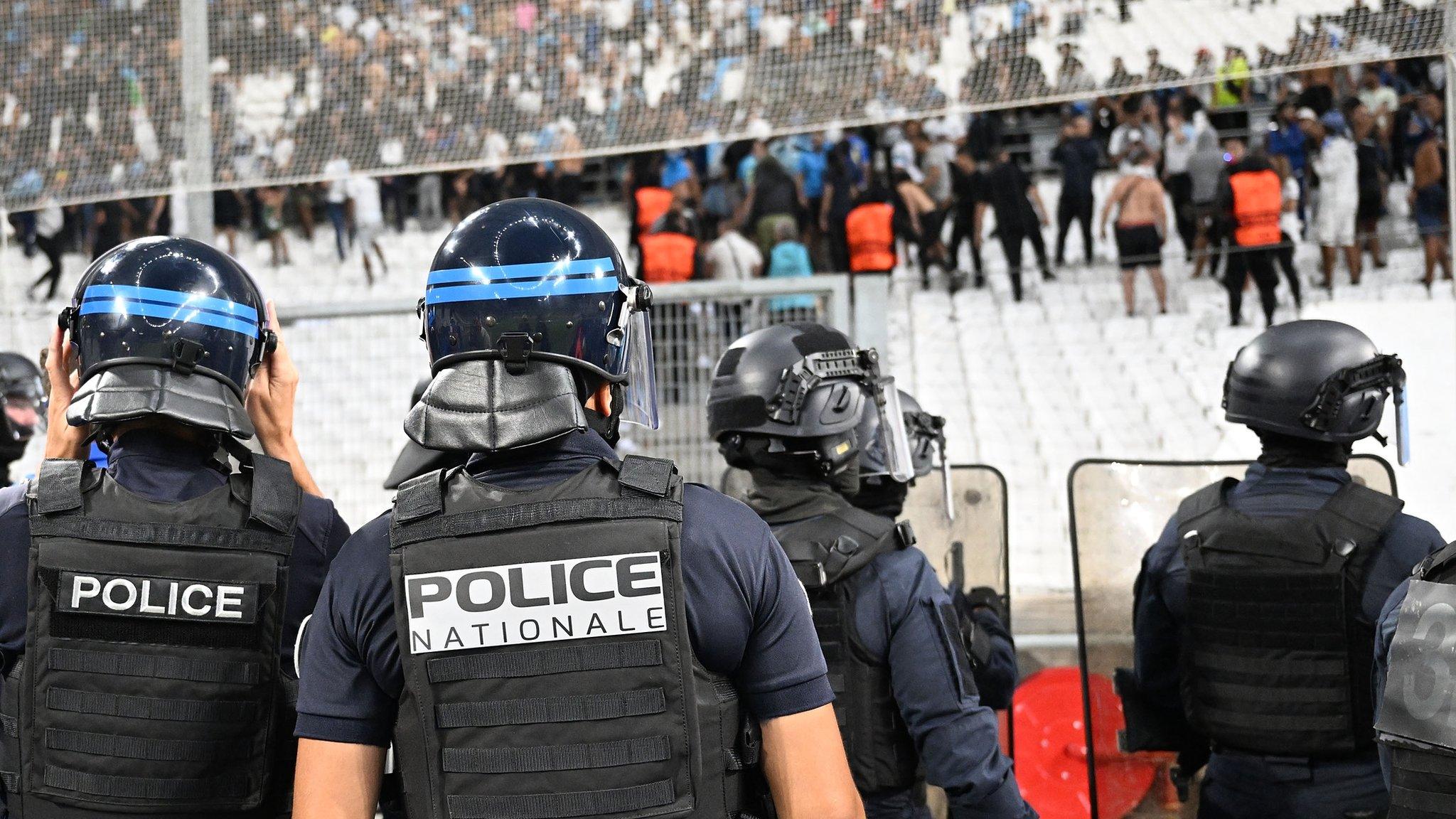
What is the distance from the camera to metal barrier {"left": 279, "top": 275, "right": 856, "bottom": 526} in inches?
217

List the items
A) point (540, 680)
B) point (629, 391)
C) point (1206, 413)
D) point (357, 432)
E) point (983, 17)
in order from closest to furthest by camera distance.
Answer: point (540, 680) → point (629, 391) → point (357, 432) → point (983, 17) → point (1206, 413)

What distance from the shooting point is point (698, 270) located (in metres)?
13.6

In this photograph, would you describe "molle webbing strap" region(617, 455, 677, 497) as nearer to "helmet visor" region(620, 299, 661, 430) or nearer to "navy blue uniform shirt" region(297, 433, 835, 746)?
"navy blue uniform shirt" region(297, 433, 835, 746)

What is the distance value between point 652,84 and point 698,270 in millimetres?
6437

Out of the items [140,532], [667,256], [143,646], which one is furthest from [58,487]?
[667,256]

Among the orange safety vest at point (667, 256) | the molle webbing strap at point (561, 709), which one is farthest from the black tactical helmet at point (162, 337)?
the orange safety vest at point (667, 256)

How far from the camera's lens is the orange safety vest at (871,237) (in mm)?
13265

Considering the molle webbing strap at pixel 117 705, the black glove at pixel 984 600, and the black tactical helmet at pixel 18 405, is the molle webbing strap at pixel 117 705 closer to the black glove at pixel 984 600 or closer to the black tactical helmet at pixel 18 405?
the black glove at pixel 984 600

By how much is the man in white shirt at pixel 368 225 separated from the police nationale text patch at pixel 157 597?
14.5 metres

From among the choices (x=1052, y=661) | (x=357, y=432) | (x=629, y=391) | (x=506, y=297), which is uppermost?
(x=506, y=297)

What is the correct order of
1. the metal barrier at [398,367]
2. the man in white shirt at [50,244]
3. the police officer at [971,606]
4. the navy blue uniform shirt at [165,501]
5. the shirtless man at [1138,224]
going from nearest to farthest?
the navy blue uniform shirt at [165,501]
the police officer at [971,606]
the metal barrier at [398,367]
the man in white shirt at [50,244]
the shirtless man at [1138,224]

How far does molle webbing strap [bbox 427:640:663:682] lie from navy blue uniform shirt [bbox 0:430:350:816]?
1.81 feet

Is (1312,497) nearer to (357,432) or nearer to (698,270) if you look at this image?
(357,432)

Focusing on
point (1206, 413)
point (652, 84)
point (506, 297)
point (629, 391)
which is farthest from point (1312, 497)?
point (1206, 413)
